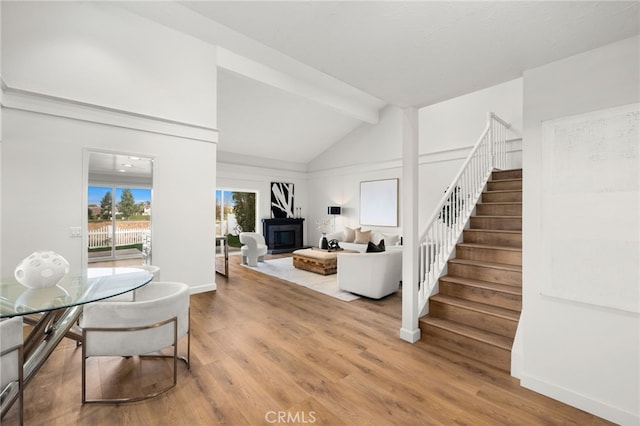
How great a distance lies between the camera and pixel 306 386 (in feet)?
7.00

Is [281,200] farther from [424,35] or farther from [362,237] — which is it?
[424,35]

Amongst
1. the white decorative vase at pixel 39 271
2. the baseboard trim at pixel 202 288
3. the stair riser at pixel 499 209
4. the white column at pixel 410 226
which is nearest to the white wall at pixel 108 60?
the white decorative vase at pixel 39 271

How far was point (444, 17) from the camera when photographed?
62.1 inches

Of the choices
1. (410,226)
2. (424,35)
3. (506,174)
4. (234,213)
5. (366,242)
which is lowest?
(366,242)

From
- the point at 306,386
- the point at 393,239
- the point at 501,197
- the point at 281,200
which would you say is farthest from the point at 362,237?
the point at 306,386

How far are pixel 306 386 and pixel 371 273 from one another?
223 cm

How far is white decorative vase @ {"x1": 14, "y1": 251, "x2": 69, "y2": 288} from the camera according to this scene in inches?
78.1

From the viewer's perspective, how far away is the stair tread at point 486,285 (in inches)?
111

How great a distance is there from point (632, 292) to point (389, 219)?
611 cm

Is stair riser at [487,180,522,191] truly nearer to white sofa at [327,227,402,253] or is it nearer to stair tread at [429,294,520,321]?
Result: stair tread at [429,294,520,321]

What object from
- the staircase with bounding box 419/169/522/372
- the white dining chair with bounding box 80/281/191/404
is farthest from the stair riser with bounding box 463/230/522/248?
the white dining chair with bounding box 80/281/191/404

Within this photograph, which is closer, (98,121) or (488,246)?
(488,246)

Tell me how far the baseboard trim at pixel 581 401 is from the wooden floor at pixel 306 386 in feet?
0.17

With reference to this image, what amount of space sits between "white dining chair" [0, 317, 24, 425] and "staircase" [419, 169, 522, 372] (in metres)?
3.07
